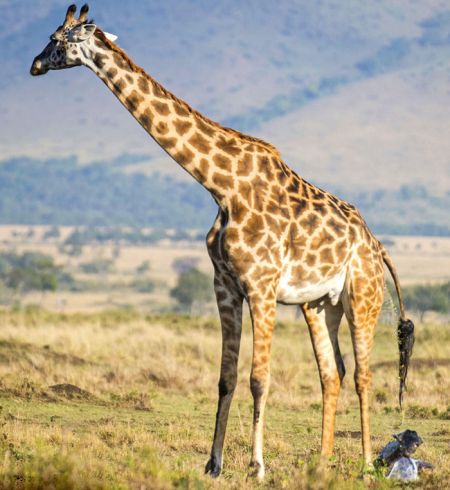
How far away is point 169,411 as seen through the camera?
15.8m

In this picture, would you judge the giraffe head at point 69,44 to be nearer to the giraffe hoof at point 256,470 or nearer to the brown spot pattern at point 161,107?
the brown spot pattern at point 161,107

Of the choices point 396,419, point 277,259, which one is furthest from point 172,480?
point 396,419

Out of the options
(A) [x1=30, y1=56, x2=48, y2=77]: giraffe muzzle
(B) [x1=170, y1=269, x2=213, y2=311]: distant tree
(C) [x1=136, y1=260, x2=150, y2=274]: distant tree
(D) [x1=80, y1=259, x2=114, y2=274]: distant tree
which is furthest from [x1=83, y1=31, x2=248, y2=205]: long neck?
(C) [x1=136, y1=260, x2=150, y2=274]: distant tree

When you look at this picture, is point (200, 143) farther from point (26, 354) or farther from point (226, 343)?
point (26, 354)

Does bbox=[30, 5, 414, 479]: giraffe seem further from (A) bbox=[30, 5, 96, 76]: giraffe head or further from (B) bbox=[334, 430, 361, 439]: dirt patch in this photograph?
(B) bbox=[334, 430, 361, 439]: dirt patch

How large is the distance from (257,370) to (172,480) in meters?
1.60

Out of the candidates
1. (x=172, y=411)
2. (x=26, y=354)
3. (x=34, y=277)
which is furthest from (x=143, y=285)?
(x=172, y=411)

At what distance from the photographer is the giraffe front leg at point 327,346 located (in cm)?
1138

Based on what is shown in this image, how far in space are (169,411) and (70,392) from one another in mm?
1589

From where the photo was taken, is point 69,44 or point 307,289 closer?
point 69,44

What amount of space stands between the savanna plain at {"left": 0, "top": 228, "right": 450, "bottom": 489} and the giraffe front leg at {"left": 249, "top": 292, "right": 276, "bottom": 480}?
0.26 meters

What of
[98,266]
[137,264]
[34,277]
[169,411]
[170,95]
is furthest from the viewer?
[137,264]

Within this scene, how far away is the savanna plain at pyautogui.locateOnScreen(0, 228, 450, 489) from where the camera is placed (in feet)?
31.1

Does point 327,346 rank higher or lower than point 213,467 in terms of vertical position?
higher
